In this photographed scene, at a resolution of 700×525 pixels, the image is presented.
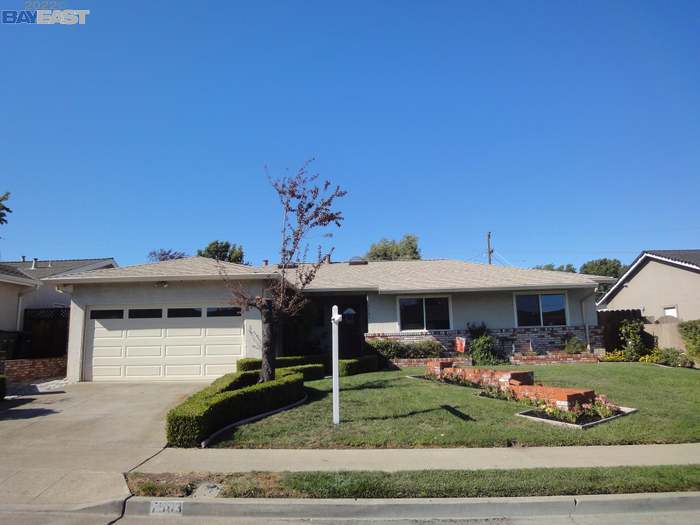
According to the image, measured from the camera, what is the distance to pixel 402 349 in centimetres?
1738

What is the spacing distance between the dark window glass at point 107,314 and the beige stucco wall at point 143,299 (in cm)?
23

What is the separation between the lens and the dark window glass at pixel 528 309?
18391 mm

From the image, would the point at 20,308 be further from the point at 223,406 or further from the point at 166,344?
the point at 223,406

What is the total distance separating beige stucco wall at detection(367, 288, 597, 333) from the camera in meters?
18.3

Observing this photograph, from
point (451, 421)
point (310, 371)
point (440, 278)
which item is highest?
point (440, 278)

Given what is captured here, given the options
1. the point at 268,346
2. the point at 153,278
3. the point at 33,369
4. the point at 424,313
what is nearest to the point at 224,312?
the point at 153,278

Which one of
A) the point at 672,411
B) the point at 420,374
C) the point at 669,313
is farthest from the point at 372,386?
the point at 669,313

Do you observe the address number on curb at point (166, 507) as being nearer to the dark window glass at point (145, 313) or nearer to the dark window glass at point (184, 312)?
the dark window glass at point (184, 312)

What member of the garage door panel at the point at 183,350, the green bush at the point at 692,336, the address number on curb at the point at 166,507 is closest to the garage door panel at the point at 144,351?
the garage door panel at the point at 183,350

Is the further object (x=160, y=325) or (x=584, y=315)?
(x=584, y=315)

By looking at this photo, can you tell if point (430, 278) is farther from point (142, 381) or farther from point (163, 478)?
point (163, 478)

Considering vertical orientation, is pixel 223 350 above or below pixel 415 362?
above

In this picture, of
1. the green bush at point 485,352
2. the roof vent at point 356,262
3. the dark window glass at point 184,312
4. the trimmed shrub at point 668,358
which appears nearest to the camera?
the dark window glass at point 184,312

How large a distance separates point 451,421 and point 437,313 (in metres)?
10.3
